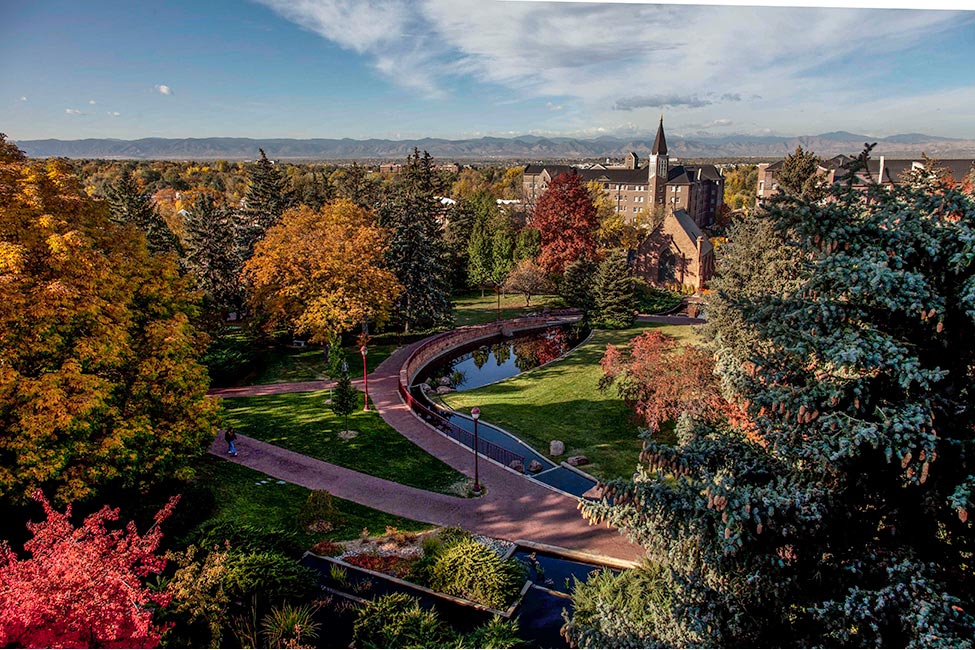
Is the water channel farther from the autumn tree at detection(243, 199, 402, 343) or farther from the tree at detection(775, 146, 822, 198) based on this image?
the tree at detection(775, 146, 822, 198)

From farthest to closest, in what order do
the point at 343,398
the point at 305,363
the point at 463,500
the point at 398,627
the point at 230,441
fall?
the point at 305,363
the point at 343,398
the point at 230,441
the point at 463,500
the point at 398,627

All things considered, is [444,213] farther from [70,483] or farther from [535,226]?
[70,483]

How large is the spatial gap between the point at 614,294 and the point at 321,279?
18520 millimetres

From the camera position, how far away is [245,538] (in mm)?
12672

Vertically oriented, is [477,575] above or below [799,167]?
below

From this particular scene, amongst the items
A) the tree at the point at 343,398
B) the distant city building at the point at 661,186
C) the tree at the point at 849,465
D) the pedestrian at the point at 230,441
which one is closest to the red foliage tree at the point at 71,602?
the tree at the point at 849,465

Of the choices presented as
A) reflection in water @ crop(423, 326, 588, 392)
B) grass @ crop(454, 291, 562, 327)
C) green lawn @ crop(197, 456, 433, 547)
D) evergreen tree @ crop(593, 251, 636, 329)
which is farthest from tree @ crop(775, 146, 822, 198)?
green lawn @ crop(197, 456, 433, 547)

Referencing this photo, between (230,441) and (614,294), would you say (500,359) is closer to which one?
(614,294)

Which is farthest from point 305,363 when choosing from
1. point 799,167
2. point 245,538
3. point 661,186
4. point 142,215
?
point 661,186

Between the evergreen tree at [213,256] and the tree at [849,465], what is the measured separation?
32506mm

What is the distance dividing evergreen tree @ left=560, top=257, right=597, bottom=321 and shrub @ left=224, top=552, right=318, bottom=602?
28535 mm

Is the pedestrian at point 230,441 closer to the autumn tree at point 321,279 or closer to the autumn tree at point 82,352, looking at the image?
the autumn tree at point 82,352

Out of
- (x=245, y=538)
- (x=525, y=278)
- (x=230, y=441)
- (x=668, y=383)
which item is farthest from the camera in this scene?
(x=525, y=278)

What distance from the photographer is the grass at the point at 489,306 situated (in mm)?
40375
